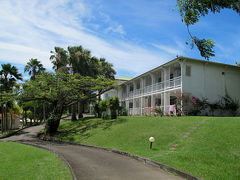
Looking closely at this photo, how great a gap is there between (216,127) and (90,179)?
849 centimetres

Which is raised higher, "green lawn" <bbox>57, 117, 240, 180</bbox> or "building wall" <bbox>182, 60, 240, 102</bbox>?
"building wall" <bbox>182, 60, 240, 102</bbox>

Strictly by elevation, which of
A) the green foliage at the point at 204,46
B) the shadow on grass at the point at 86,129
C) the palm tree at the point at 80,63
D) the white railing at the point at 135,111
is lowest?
the shadow on grass at the point at 86,129

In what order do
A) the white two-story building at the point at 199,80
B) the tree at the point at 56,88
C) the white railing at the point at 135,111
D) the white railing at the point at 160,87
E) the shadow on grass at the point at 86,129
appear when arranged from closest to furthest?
the shadow on grass at the point at 86,129 → the white two-story building at the point at 199,80 → the white railing at the point at 160,87 → the tree at the point at 56,88 → the white railing at the point at 135,111

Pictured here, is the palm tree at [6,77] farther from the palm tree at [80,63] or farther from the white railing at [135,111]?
the white railing at [135,111]

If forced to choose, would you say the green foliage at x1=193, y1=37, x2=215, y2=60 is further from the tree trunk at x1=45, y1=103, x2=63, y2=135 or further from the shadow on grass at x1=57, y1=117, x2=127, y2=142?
the tree trunk at x1=45, y1=103, x2=63, y2=135

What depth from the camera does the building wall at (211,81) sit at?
2159 cm

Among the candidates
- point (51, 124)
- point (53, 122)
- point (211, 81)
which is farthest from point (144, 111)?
point (51, 124)

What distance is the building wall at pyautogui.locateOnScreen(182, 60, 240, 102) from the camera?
21.6 meters

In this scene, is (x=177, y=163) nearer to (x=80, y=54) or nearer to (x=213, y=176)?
(x=213, y=176)

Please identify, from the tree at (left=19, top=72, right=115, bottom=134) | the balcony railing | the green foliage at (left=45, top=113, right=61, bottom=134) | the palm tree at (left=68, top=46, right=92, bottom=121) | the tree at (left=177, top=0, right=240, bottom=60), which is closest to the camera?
the tree at (left=177, top=0, right=240, bottom=60)

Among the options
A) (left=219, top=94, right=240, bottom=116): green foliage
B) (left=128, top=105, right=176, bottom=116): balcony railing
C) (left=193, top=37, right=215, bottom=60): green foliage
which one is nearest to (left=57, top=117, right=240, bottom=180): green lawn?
(left=193, top=37, right=215, bottom=60): green foliage

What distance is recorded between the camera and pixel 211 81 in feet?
73.7

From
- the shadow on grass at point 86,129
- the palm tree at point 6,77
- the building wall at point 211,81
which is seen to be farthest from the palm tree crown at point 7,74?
the building wall at point 211,81

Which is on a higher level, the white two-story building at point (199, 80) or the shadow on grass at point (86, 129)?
the white two-story building at point (199, 80)
